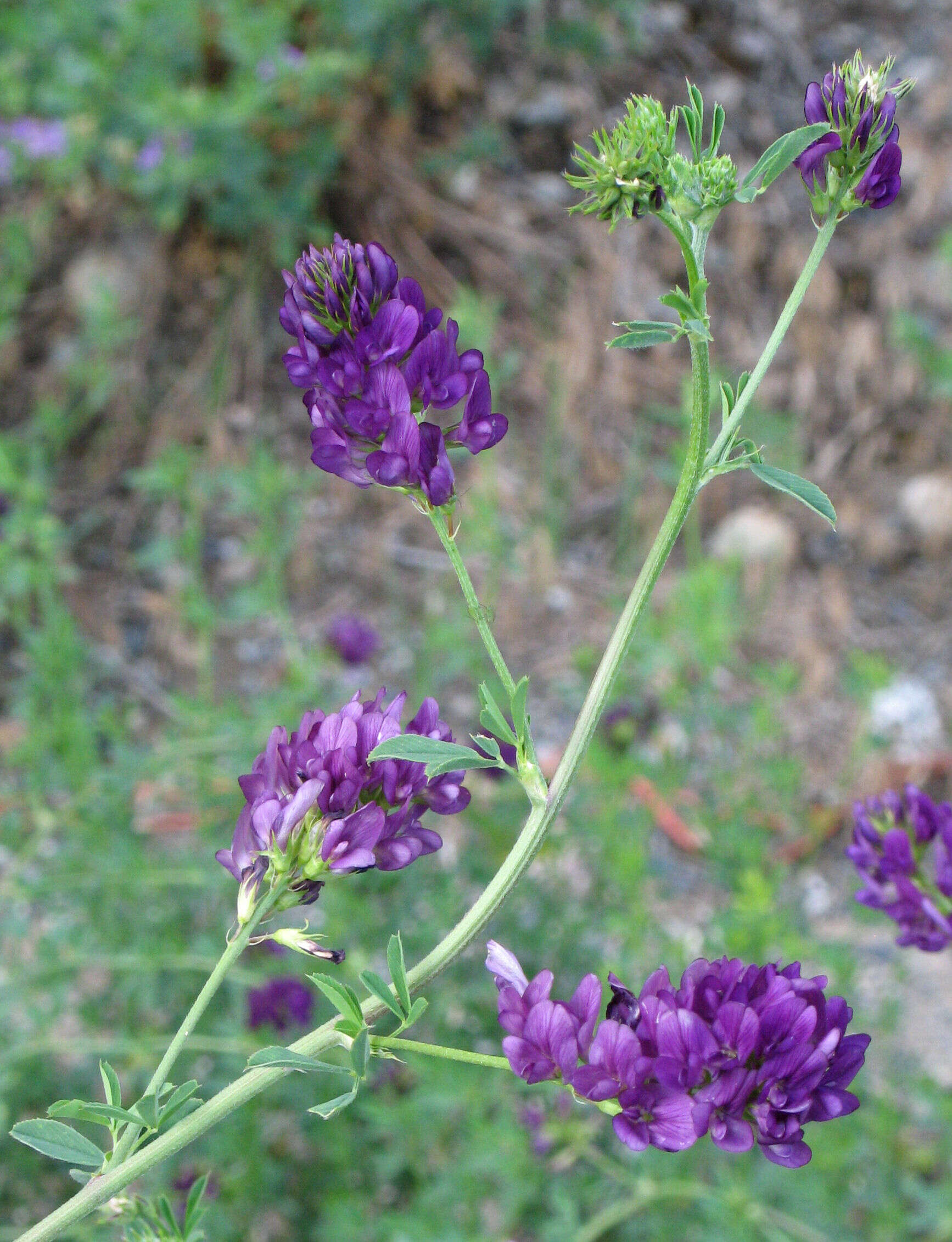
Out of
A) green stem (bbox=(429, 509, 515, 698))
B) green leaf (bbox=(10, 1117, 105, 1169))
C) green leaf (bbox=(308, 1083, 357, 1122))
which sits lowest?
green leaf (bbox=(10, 1117, 105, 1169))

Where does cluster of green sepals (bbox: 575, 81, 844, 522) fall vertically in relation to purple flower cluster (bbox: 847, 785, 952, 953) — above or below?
above

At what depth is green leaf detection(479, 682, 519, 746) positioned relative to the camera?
960mm

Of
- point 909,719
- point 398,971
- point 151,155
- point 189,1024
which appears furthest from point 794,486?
point 151,155

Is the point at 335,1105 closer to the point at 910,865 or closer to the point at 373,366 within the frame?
the point at 373,366

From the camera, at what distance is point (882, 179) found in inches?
39.8

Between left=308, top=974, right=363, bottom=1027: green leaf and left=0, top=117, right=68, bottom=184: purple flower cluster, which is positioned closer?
left=308, top=974, right=363, bottom=1027: green leaf

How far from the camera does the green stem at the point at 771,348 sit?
3.14 feet

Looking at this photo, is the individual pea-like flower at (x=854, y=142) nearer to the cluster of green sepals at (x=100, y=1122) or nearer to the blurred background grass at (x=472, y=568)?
the cluster of green sepals at (x=100, y=1122)

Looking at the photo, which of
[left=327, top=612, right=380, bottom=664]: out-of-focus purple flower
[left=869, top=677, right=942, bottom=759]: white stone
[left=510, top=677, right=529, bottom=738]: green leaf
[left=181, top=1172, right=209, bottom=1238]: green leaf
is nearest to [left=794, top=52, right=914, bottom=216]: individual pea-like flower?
[left=510, top=677, right=529, bottom=738]: green leaf

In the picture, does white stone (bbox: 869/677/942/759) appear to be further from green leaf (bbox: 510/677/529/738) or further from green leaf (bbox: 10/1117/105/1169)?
green leaf (bbox: 10/1117/105/1169)

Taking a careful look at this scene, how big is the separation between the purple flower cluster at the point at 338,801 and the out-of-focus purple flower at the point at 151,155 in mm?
3582

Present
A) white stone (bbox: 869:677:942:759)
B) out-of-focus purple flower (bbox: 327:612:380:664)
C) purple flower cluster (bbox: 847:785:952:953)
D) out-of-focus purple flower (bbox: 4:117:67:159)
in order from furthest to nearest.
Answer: out-of-focus purple flower (bbox: 4:117:67:159), white stone (bbox: 869:677:942:759), out-of-focus purple flower (bbox: 327:612:380:664), purple flower cluster (bbox: 847:785:952:953)

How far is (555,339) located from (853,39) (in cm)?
203

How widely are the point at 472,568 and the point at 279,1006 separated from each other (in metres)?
2.28
